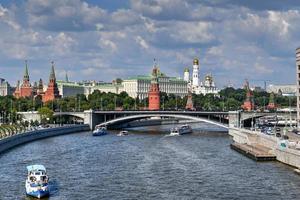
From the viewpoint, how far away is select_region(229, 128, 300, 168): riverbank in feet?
212

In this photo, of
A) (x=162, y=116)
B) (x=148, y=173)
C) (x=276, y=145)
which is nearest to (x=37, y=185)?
(x=148, y=173)

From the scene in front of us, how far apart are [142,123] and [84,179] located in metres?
113

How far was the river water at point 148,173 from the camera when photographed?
52156 millimetres

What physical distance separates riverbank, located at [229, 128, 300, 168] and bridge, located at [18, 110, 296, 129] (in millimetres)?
27344

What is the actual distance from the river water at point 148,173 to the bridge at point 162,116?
3520 centimetres

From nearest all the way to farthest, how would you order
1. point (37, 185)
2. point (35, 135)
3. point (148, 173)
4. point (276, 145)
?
point (37, 185), point (148, 173), point (276, 145), point (35, 135)

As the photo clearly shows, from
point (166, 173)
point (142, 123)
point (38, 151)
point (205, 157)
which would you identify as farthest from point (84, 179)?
point (142, 123)

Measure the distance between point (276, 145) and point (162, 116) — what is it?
72.3 m

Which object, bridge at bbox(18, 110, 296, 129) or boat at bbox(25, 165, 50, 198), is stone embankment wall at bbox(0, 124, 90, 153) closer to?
bridge at bbox(18, 110, 296, 129)

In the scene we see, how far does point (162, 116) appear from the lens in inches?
5704

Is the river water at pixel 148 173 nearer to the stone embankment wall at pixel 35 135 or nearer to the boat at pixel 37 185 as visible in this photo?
the boat at pixel 37 185

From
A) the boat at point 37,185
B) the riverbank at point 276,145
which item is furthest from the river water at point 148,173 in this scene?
the riverbank at point 276,145

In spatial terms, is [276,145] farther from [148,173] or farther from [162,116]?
[162,116]

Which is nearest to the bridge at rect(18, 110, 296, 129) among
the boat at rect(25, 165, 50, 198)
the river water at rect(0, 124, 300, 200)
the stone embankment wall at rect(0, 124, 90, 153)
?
the stone embankment wall at rect(0, 124, 90, 153)
